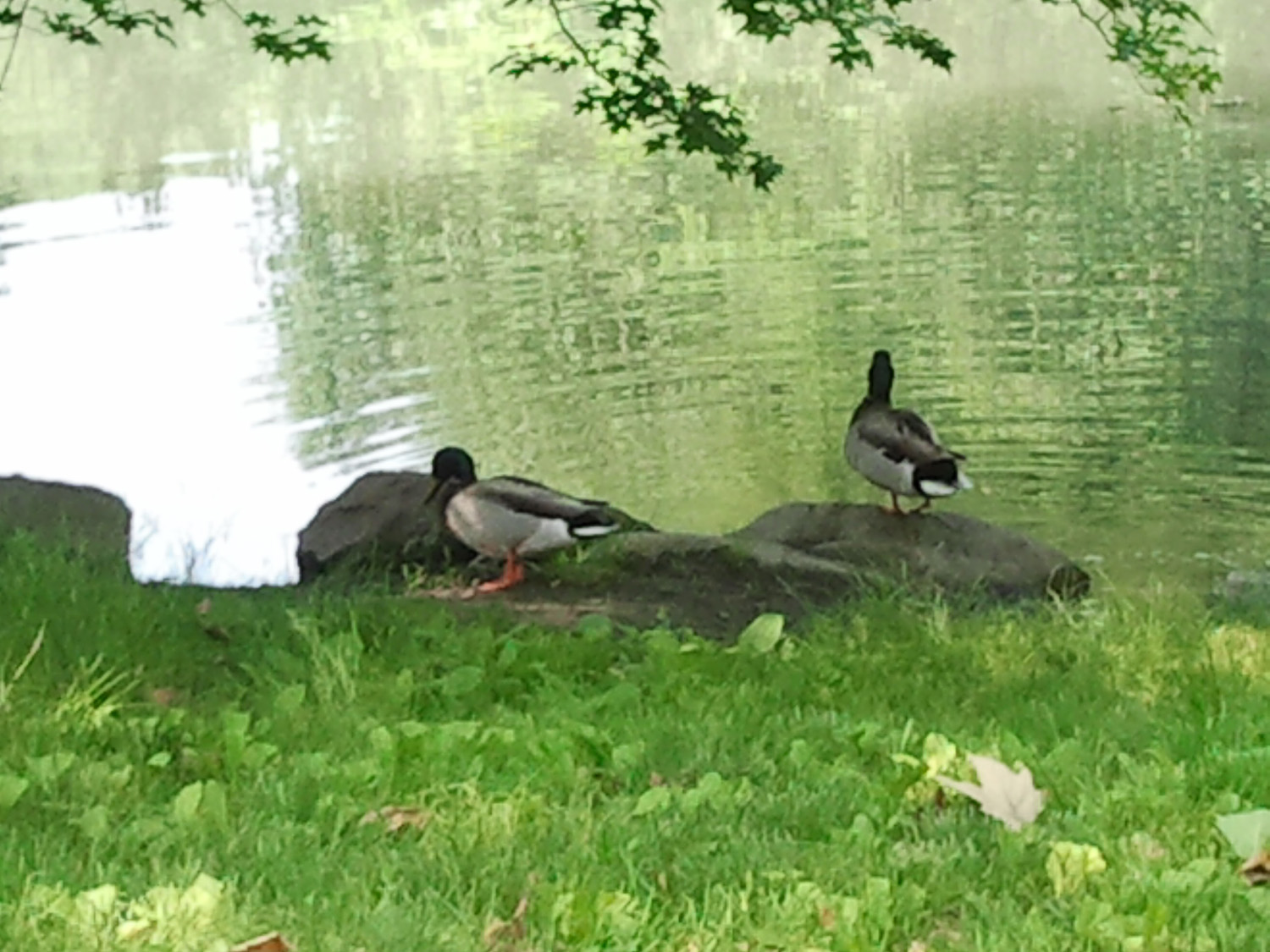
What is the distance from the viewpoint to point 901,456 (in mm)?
9891

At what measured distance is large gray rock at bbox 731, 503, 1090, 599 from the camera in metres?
9.06

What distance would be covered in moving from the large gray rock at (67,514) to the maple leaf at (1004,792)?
5179 millimetres

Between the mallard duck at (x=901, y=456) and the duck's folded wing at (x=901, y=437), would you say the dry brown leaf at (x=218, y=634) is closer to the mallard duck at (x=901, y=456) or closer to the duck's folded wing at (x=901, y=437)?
the mallard duck at (x=901, y=456)

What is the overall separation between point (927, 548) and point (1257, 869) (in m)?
6.34

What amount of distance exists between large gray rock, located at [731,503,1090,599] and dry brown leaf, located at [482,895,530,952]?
5.86 metres

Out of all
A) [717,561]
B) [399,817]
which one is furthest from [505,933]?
[717,561]

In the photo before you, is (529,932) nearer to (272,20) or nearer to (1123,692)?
(1123,692)

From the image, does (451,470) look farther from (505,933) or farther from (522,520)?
(505,933)

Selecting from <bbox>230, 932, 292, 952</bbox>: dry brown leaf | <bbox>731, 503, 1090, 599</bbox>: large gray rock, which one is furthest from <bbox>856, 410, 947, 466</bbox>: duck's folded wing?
<bbox>230, 932, 292, 952</bbox>: dry brown leaf

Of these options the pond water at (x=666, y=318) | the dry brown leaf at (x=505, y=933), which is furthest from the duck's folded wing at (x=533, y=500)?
→ the dry brown leaf at (x=505, y=933)

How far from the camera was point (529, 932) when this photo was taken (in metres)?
2.92

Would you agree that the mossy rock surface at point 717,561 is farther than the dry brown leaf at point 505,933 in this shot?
Yes

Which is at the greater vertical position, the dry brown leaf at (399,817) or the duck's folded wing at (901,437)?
the dry brown leaf at (399,817)

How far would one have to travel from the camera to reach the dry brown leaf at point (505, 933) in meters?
2.87
